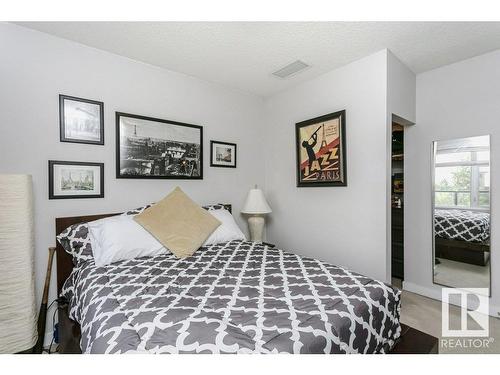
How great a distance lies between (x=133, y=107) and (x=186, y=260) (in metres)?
1.63

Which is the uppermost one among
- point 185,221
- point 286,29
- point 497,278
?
point 286,29

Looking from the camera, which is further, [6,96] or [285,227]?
[285,227]

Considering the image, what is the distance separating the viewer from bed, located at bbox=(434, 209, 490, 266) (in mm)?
2527

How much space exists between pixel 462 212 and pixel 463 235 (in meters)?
0.25

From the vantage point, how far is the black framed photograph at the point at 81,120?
2135 millimetres

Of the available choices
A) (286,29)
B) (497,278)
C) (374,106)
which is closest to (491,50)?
(374,106)

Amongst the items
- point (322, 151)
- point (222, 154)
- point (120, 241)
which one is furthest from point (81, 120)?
point (322, 151)

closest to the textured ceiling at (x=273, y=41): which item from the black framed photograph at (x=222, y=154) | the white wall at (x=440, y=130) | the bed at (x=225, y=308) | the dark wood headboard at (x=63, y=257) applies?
the white wall at (x=440, y=130)

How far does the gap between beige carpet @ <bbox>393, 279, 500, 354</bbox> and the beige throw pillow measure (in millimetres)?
2058

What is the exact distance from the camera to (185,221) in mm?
2342
